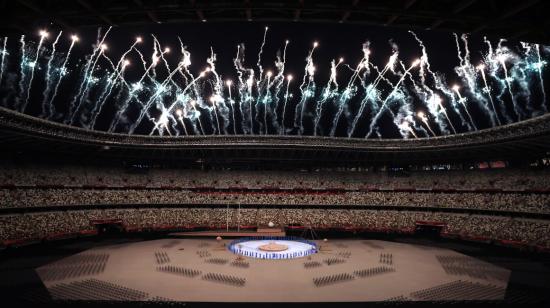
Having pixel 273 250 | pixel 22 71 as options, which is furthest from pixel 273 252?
pixel 22 71

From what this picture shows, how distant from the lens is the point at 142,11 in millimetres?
Answer: 9164

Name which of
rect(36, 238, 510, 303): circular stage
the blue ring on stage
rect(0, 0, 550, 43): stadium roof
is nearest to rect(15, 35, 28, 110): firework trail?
rect(36, 238, 510, 303): circular stage

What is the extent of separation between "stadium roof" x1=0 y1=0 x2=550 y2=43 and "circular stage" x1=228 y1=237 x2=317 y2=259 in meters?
31.0

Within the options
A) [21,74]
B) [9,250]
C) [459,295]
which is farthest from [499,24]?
[21,74]

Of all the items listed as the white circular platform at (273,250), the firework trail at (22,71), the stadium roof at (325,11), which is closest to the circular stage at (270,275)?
the white circular platform at (273,250)

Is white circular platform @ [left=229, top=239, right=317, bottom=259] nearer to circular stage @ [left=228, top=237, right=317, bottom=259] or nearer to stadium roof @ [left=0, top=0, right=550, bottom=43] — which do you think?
circular stage @ [left=228, top=237, right=317, bottom=259]

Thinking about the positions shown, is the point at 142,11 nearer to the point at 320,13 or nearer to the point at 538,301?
the point at 320,13

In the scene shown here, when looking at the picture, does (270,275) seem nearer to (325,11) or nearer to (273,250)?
(273,250)

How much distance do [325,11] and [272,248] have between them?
33.2 metres

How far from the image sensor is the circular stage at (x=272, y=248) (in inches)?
1426

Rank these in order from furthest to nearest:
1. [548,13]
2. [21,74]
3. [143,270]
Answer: [21,74] → [143,270] → [548,13]

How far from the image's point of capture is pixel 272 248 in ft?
125

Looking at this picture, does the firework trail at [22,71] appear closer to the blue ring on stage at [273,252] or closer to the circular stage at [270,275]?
the circular stage at [270,275]

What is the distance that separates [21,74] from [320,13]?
49.6 metres
